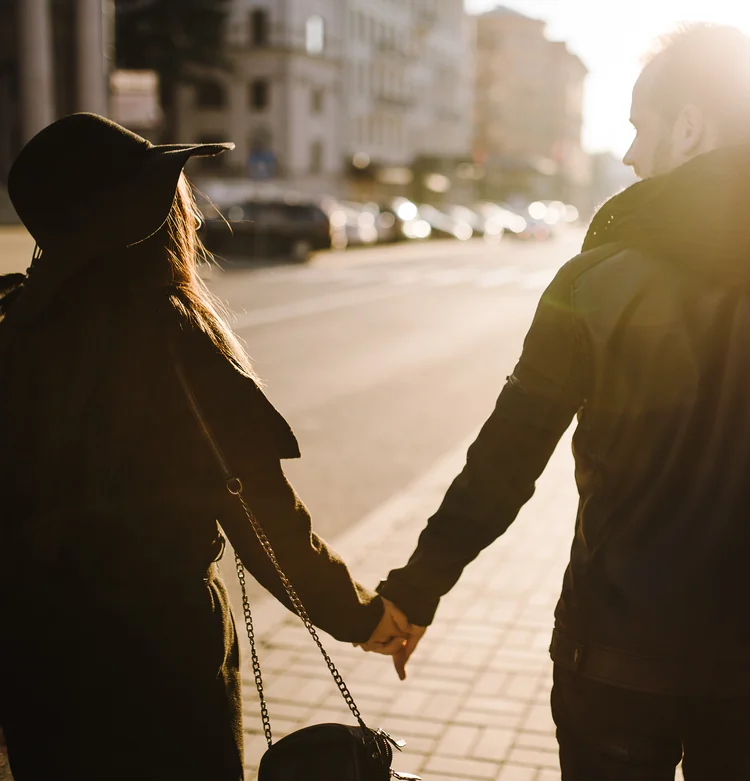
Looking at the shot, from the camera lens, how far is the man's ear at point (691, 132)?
1.93m

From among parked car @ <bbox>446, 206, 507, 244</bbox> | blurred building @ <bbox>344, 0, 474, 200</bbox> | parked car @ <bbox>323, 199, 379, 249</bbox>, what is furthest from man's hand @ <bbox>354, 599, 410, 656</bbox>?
blurred building @ <bbox>344, 0, 474, 200</bbox>

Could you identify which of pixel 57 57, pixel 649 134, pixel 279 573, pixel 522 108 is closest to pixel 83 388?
pixel 279 573

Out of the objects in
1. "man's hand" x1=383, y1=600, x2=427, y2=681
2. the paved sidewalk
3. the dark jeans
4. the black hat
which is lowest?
the paved sidewalk

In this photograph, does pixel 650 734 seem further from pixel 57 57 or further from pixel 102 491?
pixel 57 57

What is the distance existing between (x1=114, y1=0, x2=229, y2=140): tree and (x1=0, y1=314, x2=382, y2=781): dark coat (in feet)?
175

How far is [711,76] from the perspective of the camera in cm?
193

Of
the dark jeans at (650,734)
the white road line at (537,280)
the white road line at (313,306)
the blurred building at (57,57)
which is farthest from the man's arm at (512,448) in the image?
the white road line at (537,280)

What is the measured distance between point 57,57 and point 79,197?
29905 millimetres

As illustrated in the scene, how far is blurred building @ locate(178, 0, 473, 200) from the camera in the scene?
5956cm

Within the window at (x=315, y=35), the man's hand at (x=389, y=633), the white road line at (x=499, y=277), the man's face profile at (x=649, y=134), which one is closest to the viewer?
the man's face profile at (x=649, y=134)

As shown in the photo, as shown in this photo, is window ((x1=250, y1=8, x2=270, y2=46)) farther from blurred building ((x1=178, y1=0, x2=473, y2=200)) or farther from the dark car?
the dark car

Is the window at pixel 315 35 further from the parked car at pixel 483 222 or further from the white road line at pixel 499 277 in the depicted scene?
the white road line at pixel 499 277

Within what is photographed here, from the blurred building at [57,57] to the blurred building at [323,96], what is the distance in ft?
71.0

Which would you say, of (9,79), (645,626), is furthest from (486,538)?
(9,79)
